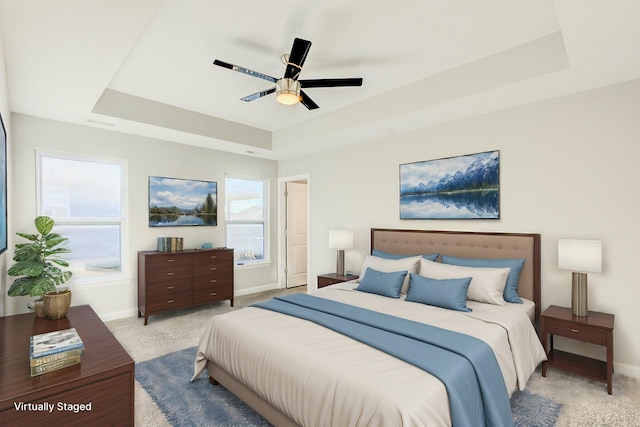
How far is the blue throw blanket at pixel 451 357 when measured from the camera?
1.67m

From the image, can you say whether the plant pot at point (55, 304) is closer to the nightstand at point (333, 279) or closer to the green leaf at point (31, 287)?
the green leaf at point (31, 287)

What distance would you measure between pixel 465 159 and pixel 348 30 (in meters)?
2.03

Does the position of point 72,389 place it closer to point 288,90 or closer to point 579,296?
point 288,90

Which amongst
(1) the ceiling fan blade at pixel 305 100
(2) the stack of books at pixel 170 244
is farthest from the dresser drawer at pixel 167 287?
(1) the ceiling fan blade at pixel 305 100

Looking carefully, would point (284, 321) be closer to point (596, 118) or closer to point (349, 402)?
point (349, 402)

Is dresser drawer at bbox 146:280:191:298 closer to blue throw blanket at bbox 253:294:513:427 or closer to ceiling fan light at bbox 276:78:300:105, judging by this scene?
blue throw blanket at bbox 253:294:513:427

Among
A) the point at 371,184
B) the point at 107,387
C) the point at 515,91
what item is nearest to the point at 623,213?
the point at 515,91

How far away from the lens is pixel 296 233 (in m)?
6.37

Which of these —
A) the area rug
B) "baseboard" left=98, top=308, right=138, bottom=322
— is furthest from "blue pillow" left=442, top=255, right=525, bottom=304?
"baseboard" left=98, top=308, right=138, bottom=322

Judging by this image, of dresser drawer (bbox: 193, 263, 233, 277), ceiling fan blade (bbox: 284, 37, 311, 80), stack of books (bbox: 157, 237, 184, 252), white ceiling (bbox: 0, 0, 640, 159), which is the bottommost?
dresser drawer (bbox: 193, 263, 233, 277)

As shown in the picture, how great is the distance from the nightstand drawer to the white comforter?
0.66 ft

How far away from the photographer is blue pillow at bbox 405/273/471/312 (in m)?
2.80

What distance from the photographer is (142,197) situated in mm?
4500

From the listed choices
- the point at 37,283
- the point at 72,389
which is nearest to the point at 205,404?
the point at 72,389
